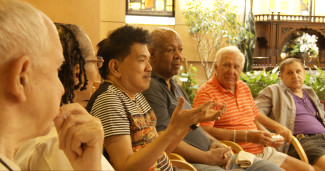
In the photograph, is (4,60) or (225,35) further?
(225,35)

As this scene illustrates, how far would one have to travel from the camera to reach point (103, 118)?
1.77 metres

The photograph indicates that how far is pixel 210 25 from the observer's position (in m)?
9.38

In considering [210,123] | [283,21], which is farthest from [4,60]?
[283,21]

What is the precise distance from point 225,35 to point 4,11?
888cm

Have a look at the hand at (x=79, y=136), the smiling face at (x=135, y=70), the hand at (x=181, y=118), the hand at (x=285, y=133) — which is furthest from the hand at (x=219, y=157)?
the hand at (x=79, y=136)

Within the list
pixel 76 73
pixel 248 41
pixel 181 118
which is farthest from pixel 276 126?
pixel 248 41

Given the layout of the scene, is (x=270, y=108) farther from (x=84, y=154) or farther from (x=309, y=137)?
(x=84, y=154)

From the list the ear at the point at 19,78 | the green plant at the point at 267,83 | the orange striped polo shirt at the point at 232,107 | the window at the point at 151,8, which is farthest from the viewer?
the window at the point at 151,8

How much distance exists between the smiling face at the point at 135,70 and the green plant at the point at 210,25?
24.3ft

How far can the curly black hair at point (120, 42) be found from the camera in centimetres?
208

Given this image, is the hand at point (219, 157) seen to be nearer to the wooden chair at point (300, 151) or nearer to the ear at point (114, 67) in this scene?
the ear at point (114, 67)

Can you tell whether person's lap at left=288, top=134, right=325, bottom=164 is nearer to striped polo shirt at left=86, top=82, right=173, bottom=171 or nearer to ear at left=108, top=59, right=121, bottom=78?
striped polo shirt at left=86, top=82, right=173, bottom=171

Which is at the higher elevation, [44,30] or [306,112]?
[44,30]

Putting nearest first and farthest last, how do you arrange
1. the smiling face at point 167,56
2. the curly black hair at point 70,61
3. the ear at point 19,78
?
the ear at point 19,78 → the curly black hair at point 70,61 → the smiling face at point 167,56
